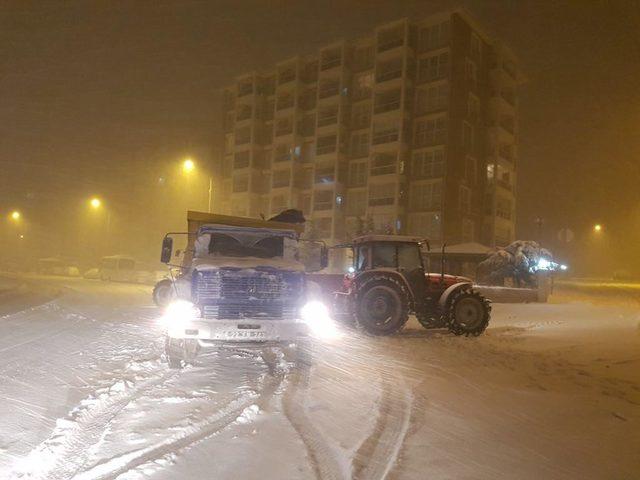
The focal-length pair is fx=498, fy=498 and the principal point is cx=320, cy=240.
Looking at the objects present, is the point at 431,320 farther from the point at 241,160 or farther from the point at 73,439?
the point at 241,160

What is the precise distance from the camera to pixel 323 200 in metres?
47.1

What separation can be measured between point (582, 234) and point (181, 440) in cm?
8704

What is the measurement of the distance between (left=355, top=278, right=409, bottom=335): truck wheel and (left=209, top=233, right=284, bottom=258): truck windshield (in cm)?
316

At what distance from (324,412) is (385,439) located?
40.8 inches

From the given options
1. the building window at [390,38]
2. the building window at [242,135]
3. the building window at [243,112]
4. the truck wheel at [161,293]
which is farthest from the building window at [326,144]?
the truck wheel at [161,293]

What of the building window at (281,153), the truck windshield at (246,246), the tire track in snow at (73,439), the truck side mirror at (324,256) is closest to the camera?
the tire track in snow at (73,439)

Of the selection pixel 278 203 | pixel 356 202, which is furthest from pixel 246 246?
pixel 278 203

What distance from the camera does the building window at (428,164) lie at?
1556 inches

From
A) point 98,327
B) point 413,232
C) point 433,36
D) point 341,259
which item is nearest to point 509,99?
point 433,36

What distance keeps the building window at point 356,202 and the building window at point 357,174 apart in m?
0.74

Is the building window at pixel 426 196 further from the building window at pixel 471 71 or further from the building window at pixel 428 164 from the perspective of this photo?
the building window at pixel 471 71

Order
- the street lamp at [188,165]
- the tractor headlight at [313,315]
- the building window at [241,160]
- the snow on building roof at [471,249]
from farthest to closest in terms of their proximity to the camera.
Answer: the building window at [241,160]
the street lamp at [188,165]
the snow on building roof at [471,249]
the tractor headlight at [313,315]

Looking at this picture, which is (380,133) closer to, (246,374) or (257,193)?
(257,193)

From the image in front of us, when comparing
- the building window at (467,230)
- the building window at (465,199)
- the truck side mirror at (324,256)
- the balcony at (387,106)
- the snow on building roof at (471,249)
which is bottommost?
the truck side mirror at (324,256)
